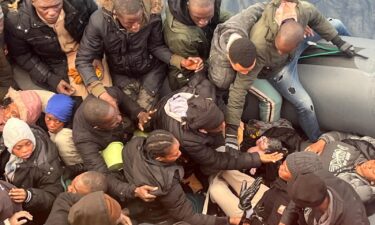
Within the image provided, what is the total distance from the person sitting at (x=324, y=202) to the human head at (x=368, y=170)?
0.67 m

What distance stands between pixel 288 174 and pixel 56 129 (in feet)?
4.98

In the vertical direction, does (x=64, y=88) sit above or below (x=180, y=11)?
below

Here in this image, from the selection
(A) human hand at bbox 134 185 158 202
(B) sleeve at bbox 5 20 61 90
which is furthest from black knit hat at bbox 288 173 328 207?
(B) sleeve at bbox 5 20 61 90

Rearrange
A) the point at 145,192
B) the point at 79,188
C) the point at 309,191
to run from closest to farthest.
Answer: the point at 309,191
the point at 79,188
the point at 145,192

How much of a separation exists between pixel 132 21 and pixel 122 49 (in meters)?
0.28

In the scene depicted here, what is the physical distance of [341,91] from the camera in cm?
415

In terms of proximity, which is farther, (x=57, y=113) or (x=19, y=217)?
(x=57, y=113)

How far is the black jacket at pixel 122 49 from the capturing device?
3.72 metres

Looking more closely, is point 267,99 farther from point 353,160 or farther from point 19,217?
point 19,217

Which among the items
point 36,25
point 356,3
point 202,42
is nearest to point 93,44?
point 36,25

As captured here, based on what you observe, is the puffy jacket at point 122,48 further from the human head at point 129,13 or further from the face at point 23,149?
the face at point 23,149

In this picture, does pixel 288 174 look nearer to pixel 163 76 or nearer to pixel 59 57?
pixel 163 76

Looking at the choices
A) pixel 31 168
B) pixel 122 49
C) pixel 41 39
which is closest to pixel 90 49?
pixel 122 49

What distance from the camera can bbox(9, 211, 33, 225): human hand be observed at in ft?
10.4
